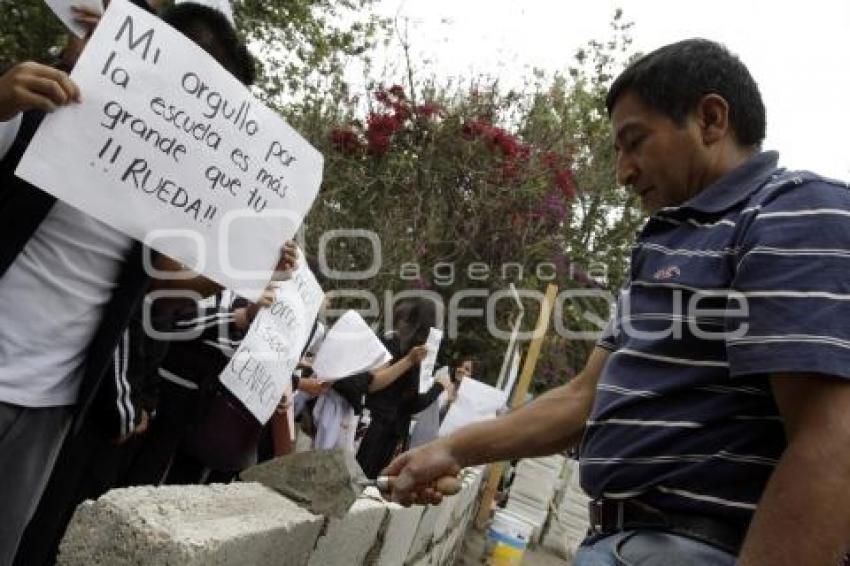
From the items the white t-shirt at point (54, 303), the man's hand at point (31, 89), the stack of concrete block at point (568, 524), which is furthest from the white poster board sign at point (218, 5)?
the stack of concrete block at point (568, 524)

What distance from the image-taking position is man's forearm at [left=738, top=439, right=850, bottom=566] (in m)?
1.31

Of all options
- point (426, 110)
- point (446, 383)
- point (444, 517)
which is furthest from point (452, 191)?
point (444, 517)

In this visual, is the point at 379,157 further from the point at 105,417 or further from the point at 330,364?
the point at 105,417

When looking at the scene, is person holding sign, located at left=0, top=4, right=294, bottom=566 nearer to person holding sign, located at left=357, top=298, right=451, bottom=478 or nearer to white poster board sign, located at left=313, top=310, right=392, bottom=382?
white poster board sign, located at left=313, top=310, right=392, bottom=382

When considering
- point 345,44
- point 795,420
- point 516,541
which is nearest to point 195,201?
point 795,420

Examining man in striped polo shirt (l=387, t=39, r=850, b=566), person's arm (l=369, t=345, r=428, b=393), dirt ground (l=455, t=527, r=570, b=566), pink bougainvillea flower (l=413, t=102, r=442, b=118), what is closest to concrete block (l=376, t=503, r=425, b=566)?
man in striped polo shirt (l=387, t=39, r=850, b=566)

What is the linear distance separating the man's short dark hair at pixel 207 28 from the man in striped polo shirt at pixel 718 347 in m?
1.21

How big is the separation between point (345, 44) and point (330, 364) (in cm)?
745

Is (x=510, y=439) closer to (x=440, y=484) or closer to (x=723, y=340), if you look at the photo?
(x=440, y=484)

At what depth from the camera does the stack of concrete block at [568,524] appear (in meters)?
11.8

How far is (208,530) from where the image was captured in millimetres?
1709

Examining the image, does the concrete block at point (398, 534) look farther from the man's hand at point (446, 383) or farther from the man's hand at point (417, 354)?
the man's hand at point (446, 383)

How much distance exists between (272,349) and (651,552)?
216cm

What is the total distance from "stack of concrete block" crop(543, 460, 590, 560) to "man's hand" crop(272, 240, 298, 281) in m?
9.50
